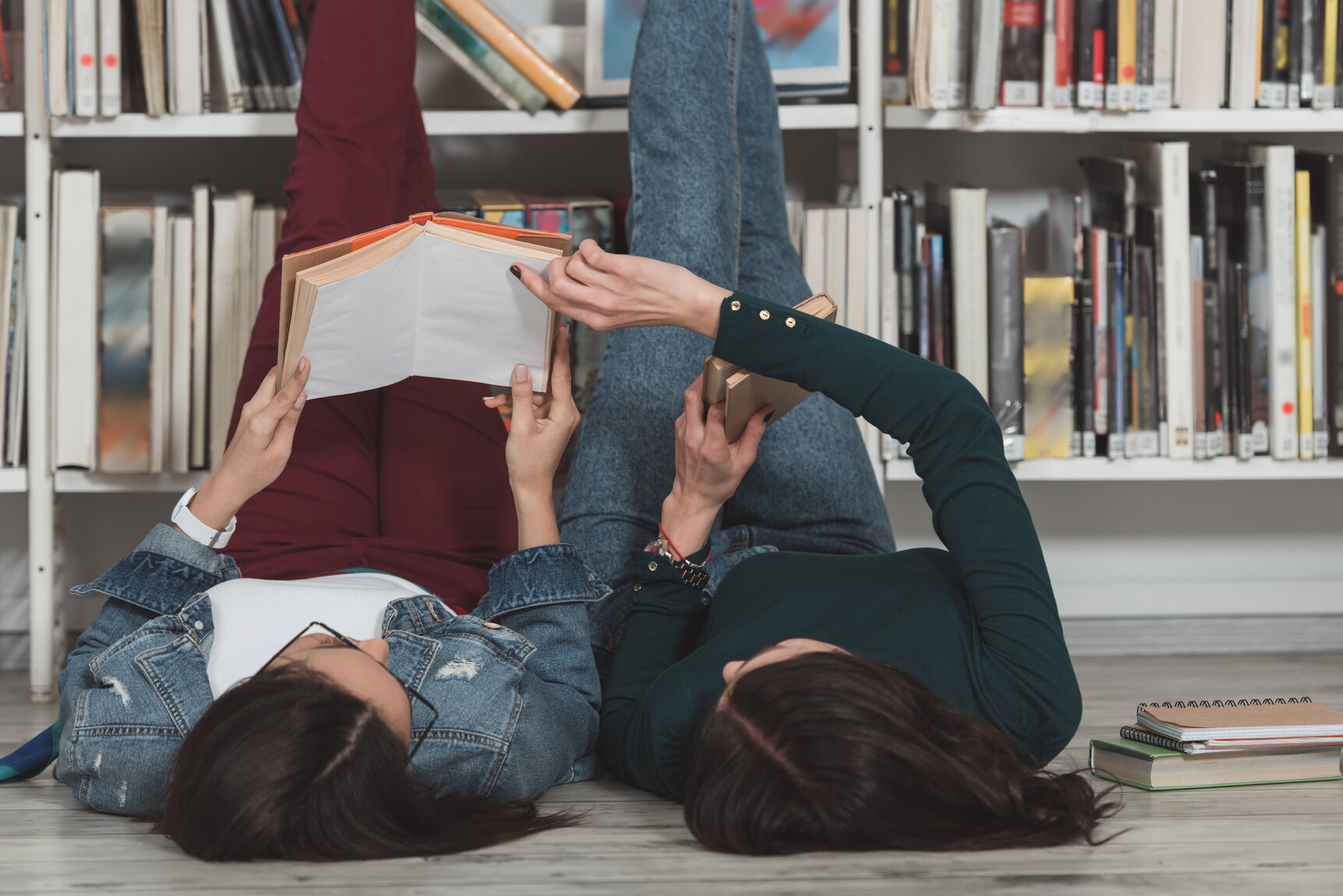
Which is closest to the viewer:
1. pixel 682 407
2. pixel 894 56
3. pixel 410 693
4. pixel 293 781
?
pixel 293 781

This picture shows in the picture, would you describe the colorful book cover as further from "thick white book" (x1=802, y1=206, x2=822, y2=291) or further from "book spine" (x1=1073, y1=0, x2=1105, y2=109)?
"book spine" (x1=1073, y1=0, x2=1105, y2=109)

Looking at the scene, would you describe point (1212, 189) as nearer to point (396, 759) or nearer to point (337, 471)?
point (337, 471)

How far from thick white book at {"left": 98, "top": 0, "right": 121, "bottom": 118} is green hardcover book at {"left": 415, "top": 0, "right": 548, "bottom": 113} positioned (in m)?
0.39

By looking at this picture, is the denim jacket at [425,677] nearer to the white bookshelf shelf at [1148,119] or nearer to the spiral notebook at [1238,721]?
the spiral notebook at [1238,721]

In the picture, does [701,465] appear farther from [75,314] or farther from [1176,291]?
[75,314]

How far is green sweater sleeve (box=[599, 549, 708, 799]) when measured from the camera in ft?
3.51

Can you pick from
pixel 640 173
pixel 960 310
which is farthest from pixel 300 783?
pixel 960 310

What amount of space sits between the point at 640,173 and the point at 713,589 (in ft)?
1.68

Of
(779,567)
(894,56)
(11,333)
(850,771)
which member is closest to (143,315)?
(11,333)

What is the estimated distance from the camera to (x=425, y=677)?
96 centimetres

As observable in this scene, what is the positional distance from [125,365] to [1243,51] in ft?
5.07

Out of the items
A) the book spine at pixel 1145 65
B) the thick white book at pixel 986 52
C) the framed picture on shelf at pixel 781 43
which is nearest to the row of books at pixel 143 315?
the framed picture on shelf at pixel 781 43

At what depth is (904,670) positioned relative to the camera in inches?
38.2

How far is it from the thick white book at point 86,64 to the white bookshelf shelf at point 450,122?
1.0 inches
